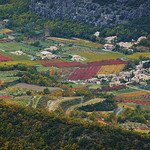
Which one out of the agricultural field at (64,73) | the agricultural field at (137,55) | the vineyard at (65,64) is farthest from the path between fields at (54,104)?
the agricultural field at (137,55)

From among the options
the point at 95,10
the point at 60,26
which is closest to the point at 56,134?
the point at 60,26

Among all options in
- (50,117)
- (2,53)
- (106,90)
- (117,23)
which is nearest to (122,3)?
(117,23)

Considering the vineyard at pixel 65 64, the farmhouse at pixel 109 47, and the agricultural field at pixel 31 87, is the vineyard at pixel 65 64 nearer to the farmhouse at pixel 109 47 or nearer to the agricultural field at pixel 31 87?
the farmhouse at pixel 109 47

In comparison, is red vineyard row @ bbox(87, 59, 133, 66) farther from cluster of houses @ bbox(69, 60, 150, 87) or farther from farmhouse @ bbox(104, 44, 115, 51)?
farmhouse @ bbox(104, 44, 115, 51)

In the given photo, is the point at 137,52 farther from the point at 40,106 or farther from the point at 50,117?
the point at 50,117

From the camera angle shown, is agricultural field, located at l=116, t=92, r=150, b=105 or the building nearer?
Result: agricultural field, located at l=116, t=92, r=150, b=105

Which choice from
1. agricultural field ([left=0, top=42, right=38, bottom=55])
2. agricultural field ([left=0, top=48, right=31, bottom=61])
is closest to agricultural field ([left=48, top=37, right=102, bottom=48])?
agricultural field ([left=0, top=42, right=38, bottom=55])
